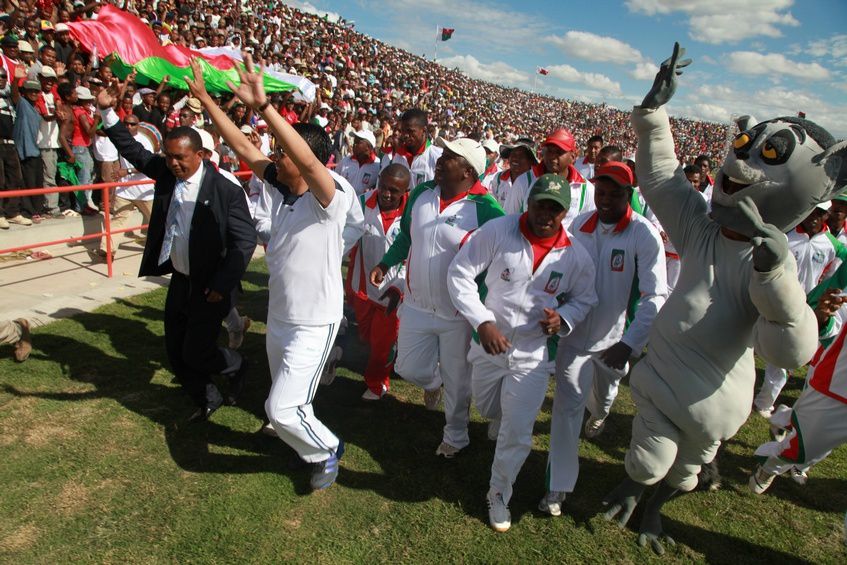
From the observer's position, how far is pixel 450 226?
3.93 meters

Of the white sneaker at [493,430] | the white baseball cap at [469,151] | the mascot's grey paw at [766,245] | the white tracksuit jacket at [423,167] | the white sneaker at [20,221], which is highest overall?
the white baseball cap at [469,151]

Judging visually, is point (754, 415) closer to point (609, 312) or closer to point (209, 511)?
point (609, 312)

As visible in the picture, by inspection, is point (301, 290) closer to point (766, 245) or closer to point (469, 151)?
point (469, 151)

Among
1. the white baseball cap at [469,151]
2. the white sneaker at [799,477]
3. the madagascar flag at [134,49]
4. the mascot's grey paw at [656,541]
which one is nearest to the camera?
the mascot's grey paw at [656,541]

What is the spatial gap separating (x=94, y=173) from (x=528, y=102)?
216ft

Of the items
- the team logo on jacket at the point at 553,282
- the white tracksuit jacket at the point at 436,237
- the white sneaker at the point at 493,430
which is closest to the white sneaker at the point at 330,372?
the white tracksuit jacket at the point at 436,237

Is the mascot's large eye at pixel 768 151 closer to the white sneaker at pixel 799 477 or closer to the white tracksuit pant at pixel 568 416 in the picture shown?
the white tracksuit pant at pixel 568 416

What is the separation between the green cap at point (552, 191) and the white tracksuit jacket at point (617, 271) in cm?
50

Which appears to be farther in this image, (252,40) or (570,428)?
(252,40)

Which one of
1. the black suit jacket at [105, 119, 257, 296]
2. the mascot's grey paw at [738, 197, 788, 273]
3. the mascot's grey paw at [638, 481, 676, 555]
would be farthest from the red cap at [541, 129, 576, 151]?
the mascot's grey paw at [738, 197, 788, 273]

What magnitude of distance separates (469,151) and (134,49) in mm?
10970

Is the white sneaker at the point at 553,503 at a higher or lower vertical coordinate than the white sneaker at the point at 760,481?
lower

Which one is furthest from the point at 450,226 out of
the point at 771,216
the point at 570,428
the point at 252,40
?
the point at 252,40

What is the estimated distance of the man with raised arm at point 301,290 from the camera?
10.5ft
